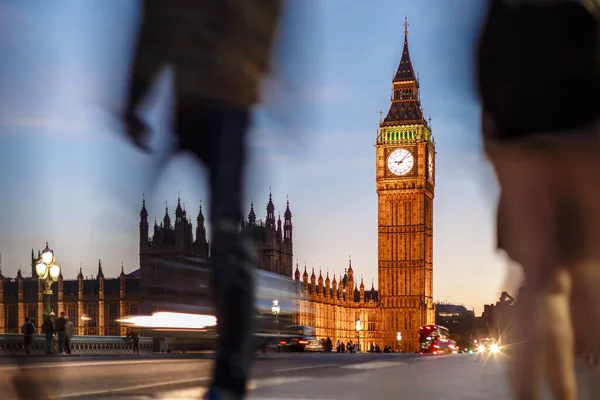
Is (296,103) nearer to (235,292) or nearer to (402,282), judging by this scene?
(235,292)

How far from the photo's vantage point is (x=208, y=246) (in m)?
1.51

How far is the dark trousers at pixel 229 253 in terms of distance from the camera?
1457mm

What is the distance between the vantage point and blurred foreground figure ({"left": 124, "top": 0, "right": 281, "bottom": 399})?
4.81 ft

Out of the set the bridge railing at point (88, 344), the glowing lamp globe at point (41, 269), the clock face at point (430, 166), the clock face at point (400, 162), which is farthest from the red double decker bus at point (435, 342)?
the clock face at point (430, 166)

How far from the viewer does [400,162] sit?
68312 millimetres

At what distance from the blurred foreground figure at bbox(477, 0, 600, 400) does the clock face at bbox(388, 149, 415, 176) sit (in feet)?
218

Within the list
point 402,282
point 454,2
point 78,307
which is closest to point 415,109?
point 402,282

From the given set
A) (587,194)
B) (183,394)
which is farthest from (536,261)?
(183,394)

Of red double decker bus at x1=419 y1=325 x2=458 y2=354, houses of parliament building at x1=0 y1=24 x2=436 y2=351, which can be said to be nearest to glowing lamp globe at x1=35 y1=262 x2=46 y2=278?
red double decker bus at x1=419 y1=325 x2=458 y2=354

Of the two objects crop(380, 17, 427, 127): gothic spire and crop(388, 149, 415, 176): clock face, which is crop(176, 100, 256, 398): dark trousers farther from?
crop(380, 17, 427, 127): gothic spire

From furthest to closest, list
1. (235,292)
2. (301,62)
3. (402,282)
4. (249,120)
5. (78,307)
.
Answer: (402,282) < (78,307) < (301,62) < (249,120) < (235,292)

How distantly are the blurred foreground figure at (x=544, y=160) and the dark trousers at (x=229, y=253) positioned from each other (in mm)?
453

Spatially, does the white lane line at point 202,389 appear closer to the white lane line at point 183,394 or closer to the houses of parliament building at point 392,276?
the white lane line at point 183,394

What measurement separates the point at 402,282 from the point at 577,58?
66265 millimetres
